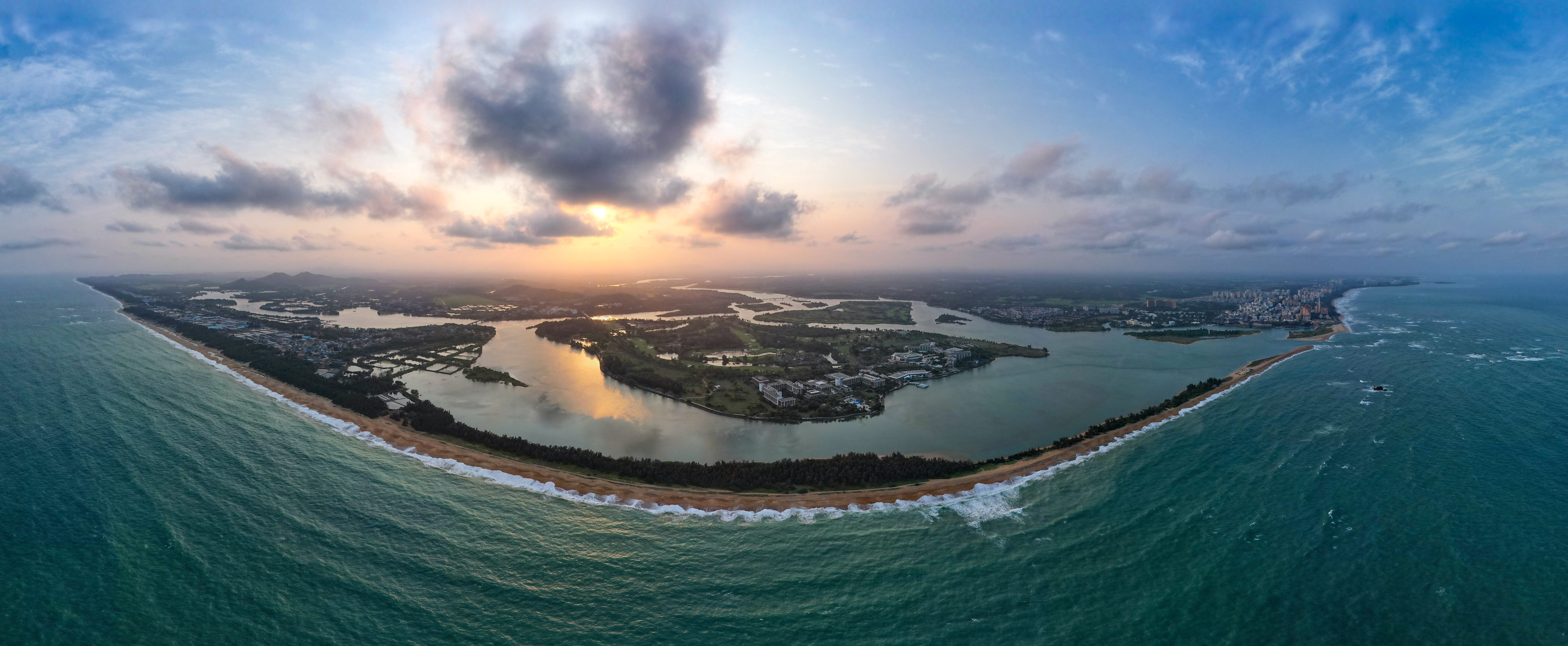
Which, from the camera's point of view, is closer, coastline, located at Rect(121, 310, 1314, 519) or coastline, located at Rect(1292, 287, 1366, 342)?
coastline, located at Rect(121, 310, 1314, 519)

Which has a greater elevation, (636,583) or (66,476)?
(66,476)

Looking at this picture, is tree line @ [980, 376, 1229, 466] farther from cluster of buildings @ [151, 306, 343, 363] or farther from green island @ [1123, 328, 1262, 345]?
cluster of buildings @ [151, 306, 343, 363]

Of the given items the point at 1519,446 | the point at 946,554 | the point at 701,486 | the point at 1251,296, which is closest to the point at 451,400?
the point at 701,486

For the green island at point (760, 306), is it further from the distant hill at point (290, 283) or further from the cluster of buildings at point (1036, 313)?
the distant hill at point (290, 283)

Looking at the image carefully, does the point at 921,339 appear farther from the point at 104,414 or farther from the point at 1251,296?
the point at 1251,296

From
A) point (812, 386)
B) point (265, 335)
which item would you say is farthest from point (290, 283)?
point (812, 386)

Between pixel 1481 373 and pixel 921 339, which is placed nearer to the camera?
pixel 1481 373

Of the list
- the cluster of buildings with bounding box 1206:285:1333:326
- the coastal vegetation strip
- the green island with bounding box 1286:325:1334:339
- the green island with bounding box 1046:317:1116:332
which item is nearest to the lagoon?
the coastal vegetation strip
